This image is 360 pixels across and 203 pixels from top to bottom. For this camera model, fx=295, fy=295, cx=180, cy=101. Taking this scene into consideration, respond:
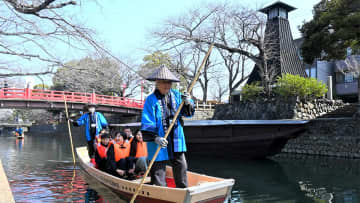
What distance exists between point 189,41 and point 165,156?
16.7 meters

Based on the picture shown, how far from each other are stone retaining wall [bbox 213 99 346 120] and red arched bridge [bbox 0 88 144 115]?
502 inches

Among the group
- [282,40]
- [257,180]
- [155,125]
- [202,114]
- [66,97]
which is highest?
[282,40]

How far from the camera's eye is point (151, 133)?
3.99 meters

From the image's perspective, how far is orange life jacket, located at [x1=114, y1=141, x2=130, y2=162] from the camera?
6.55m

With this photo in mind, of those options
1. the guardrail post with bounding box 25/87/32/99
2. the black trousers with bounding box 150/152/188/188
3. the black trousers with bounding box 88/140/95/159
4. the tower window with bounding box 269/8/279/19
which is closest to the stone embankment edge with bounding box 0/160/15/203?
the black trousers with bounding box 150/152/188/188

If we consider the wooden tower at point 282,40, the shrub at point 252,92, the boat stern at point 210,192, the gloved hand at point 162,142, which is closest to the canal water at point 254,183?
the boat stern at point 210,192

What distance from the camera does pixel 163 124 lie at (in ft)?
13.5

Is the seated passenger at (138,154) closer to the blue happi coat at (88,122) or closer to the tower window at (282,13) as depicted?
the blue happi coat at (88,122)

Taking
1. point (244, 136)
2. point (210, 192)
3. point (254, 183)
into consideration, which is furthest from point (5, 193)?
point (244, 136)

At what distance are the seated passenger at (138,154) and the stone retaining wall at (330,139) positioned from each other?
9.97 meters

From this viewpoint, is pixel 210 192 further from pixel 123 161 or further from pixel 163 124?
pixel 123 161

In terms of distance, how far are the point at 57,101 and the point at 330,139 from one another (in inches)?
691

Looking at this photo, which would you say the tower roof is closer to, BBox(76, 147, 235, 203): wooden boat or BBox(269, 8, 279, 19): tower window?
BBox(269, 8, 279, 19): tower window

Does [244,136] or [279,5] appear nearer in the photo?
[244,136]
